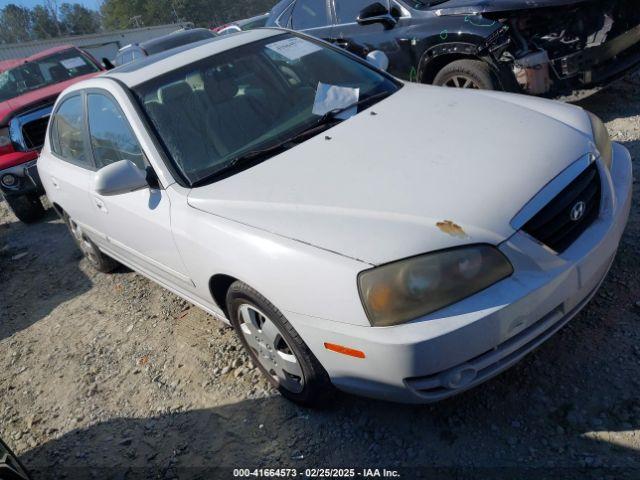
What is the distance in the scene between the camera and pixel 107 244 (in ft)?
13.0

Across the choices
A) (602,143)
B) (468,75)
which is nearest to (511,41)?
(468,75)

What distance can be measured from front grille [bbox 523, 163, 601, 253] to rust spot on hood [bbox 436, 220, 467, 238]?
254 millimetres

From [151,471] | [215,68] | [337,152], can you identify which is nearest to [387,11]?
[215,68]

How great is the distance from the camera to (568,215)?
212 centimetres

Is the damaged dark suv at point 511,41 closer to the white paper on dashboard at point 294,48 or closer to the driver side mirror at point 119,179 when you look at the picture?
the white paper on dashboard at point 294,48

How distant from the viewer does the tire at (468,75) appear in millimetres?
4605

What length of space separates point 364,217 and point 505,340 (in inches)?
27.6

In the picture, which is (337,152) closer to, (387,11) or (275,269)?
(275,269)

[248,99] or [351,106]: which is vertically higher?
[248,99]

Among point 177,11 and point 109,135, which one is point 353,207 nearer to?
point 109,135

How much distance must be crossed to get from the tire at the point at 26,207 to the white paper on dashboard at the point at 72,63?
2366 millimetres

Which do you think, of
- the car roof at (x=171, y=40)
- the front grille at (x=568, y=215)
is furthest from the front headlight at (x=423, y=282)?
the car roof at (x=171, y=40)

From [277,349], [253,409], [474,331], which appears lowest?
[253,409]

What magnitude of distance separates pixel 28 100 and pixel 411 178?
249 inches
